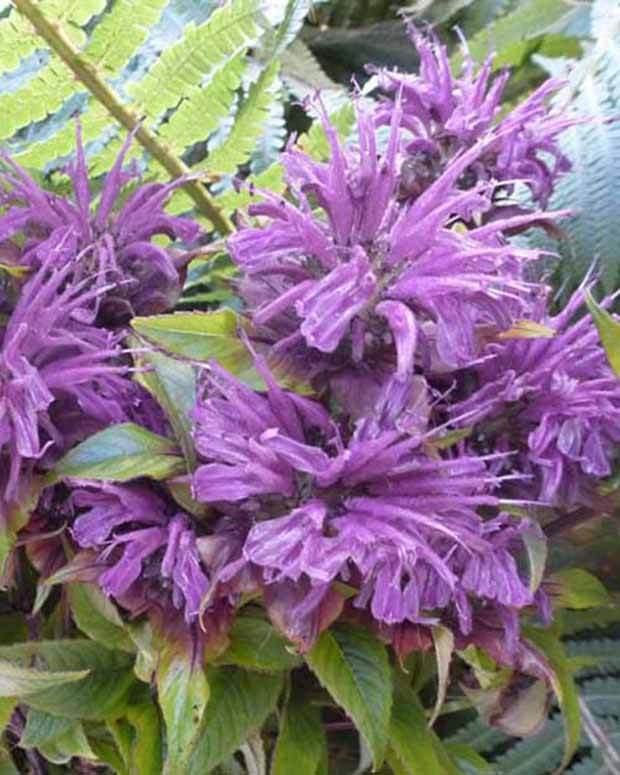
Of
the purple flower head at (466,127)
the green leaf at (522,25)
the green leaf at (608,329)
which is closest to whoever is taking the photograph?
the green leaf at (608,329)

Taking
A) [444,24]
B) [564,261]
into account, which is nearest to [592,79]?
[564,261]

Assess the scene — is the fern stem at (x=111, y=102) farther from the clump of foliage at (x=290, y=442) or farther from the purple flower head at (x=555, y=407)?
the purple flower head at (x=555, y=407)

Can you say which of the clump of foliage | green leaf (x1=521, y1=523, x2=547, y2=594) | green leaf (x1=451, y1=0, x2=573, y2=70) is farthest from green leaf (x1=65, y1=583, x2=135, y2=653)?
green leaf (x1=451, y1=0, x2=573, y2=70)

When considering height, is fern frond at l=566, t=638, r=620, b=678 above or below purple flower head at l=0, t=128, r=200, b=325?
below

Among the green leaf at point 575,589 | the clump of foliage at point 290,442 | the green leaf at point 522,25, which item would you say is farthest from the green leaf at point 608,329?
the green leaf at point 522,25

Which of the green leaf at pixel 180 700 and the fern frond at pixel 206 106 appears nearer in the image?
the green leaf at pixel 180 700

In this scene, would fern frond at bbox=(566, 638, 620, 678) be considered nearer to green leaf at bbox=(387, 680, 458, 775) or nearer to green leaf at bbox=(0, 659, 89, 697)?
green leaf at bbox=(387, 680, 458, 775)
